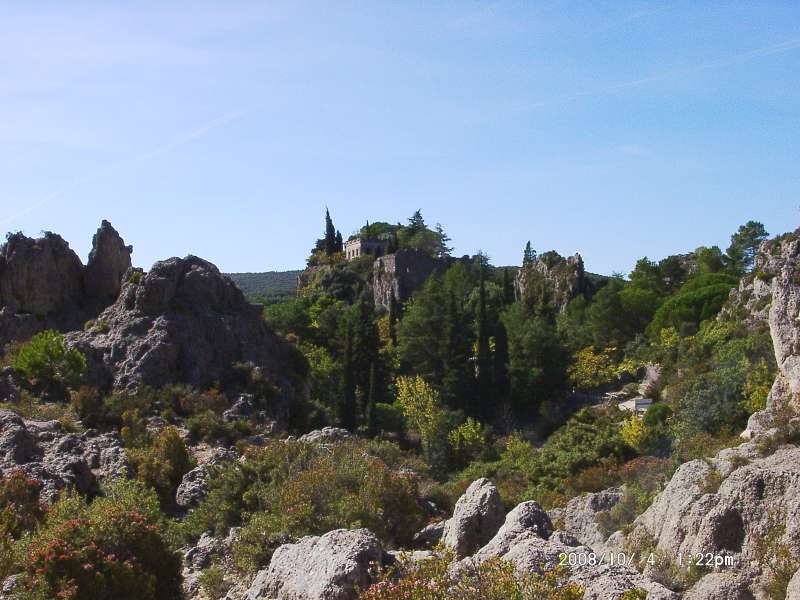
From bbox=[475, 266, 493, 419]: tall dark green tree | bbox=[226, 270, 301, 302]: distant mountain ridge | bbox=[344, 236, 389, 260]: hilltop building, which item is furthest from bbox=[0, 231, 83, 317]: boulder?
bbox=[226, 270, 301, 302]: distant mountain ridge

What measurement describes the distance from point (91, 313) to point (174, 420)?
7.78 meters

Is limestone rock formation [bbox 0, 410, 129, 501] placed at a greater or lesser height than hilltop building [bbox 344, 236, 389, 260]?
lesser

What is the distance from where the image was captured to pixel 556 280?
225 feet

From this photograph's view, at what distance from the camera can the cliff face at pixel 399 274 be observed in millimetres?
75812

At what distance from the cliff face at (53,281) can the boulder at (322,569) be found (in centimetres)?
1922

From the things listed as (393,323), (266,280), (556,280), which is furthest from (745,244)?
(266,280)

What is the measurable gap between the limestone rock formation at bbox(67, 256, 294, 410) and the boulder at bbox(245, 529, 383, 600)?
14004 millimetres

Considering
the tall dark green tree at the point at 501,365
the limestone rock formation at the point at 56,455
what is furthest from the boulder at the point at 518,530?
the tall dark green tree at the point at 501,365

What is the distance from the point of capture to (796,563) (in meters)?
8.42

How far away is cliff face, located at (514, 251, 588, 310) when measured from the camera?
221ft

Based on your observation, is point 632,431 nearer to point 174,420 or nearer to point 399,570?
point 174,420

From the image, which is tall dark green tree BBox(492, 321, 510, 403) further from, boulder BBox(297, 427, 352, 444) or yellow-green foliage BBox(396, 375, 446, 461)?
boulder BBox(297, 427, 352, 444)

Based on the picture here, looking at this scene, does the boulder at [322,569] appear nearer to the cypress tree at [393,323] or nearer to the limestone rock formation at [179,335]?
Result: the limestone rock formation at [179,335]

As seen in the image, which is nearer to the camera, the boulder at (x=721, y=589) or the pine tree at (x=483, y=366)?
the boulder at (x=721, y=589)
